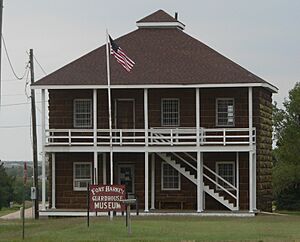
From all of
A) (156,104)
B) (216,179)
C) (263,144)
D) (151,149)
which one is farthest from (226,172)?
(156,104)

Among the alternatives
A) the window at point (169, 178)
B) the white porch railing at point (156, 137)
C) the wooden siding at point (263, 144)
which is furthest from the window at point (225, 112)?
the window at point (169, 178)

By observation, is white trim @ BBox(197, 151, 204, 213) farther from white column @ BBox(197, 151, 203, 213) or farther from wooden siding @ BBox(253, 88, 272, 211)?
wooden siding @ BBox(253, 88, 272, 211)

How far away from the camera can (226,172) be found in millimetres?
53500

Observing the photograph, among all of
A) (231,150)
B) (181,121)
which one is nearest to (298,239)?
(231,150)

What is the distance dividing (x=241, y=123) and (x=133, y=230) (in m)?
19.0

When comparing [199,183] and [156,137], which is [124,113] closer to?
[156,137]

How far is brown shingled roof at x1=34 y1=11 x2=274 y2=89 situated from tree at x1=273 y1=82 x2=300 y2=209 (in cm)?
Result: 1158

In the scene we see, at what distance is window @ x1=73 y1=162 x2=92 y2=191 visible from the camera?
5412 cm

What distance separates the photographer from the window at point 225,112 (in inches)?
2101

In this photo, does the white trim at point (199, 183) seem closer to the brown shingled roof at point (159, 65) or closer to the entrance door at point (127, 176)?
the brown shingled roof at point (159, 65)

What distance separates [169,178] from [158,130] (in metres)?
3.23

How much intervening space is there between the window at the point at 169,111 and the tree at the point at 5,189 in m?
49.0

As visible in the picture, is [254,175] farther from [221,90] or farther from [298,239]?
[298,239]

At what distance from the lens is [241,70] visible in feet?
174
